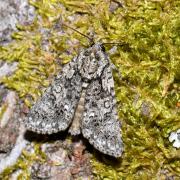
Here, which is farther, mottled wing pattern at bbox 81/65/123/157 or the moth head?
the moth head

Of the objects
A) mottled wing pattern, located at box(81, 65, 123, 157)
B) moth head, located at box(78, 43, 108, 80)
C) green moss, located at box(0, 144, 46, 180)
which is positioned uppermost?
moth head, located at box(78, 43, 108, 80)

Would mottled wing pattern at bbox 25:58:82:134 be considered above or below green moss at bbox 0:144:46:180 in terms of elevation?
above

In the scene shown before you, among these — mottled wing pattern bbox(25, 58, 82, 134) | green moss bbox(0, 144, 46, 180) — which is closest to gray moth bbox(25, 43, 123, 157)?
mottled wing pattern bbox(25, 58, 82, 134)

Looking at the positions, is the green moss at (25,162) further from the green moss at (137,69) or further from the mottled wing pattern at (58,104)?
the green moss at (137,69)

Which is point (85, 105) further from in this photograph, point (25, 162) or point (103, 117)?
point (25, 162)

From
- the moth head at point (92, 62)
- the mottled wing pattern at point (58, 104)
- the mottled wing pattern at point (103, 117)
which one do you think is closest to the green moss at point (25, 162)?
the mottled wing pattern at point (58, 104)

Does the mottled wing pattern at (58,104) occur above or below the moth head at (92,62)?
below

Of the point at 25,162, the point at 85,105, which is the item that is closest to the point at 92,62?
the point at 85,105

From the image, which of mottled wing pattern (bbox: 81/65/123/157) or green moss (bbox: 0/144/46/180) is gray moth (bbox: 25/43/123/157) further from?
green moss (bbox: 0/144/46/180)

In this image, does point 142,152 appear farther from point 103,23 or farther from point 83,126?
point 103,23
